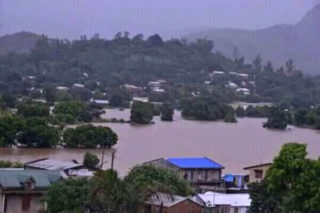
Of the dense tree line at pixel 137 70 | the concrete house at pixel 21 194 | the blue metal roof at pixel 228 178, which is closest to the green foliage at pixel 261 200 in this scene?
the concrete house at pixel 21 194

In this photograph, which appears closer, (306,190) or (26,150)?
(306,190)

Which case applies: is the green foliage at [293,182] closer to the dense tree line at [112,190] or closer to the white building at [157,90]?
the dense tree line at [112,190]

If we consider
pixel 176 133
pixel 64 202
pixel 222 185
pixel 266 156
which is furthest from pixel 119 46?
pixel 64 202

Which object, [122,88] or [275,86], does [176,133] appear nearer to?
[122,88]

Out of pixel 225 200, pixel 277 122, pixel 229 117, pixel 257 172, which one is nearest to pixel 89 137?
pixel 257 172

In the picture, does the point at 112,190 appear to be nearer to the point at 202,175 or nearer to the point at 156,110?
the point at 202,175
